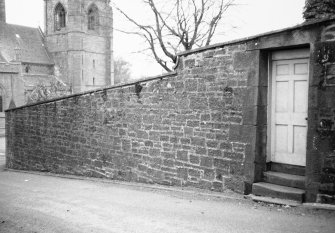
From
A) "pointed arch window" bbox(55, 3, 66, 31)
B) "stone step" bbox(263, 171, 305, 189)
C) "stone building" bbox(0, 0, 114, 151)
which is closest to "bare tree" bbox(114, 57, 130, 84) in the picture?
"stone building" bbox(0, 0, 114, 151)

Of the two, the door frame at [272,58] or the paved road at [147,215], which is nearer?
the paved road at [147,215]

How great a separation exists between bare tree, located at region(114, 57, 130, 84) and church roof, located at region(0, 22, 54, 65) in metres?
33.0

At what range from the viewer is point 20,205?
23.0ft

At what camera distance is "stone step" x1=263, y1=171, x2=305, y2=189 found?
616 cm

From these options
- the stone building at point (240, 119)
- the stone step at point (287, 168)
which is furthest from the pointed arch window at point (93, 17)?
the stone step at point (287, 168)

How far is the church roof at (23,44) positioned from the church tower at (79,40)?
4.99 feet

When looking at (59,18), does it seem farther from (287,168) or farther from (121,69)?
(287,168)

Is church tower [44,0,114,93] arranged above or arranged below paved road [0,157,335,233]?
above

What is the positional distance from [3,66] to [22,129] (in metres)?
33.4

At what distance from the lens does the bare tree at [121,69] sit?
89875mm

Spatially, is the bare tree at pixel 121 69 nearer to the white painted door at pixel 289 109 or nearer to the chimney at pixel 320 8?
the chimney at pixel 320 8

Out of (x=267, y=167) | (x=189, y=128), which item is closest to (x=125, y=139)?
(x=189, y=128)

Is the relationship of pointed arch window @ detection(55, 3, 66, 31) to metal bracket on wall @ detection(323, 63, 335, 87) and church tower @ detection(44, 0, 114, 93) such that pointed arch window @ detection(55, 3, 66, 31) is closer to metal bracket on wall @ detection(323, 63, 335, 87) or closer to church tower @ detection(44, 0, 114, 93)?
church tower @ detection(44, 0, 114, 93)

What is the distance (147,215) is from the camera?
19.4 ft
